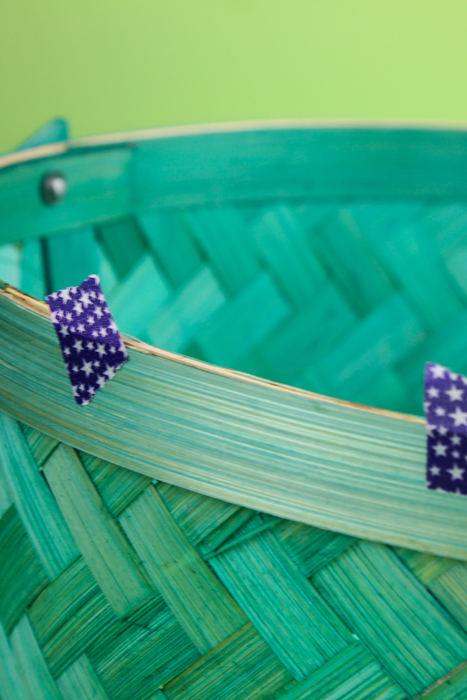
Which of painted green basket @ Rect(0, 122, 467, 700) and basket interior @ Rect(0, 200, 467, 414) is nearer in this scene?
painted green basket @ Rect(0, 122, 467, 700)

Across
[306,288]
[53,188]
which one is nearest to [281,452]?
[53,188]

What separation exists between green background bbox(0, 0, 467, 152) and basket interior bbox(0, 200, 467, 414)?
0.46ft

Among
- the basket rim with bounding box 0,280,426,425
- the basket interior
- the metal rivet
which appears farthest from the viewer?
→ the basket interior

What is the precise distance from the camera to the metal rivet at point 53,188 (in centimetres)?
54

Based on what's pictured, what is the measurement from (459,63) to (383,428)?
2.15 feet

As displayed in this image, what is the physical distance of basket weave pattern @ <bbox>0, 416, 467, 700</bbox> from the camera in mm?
226

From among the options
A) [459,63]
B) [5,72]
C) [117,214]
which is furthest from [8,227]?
[459,63]

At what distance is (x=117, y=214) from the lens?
648 millimetres

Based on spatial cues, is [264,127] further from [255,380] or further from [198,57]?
[255,380]

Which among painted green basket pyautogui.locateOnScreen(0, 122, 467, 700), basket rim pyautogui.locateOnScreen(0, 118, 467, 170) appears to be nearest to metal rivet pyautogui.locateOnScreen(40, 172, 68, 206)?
basket rim pyautogui.locateOnScreen(0, 118, 467, 170)

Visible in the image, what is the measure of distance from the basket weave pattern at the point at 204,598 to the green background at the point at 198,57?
0.57 m

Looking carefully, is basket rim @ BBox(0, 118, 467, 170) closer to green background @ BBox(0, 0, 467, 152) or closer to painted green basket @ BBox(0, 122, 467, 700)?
green background @ BBox(0, 0, 467, 152)

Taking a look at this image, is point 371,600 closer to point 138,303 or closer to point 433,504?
point 433,504

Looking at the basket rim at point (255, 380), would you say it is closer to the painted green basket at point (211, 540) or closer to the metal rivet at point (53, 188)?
the painted green basket at point (211, 540)
